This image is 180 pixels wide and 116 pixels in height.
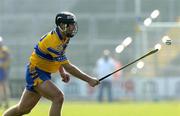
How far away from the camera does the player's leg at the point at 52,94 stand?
41.2 ft

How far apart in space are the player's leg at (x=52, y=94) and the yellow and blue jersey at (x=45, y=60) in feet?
0.27

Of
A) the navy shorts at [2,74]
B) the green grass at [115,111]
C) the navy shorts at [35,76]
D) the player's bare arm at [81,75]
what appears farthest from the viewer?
the navy shorts at [2,74]

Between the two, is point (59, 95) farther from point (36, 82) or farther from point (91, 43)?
point (91, 43)

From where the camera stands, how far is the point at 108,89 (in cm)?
3203

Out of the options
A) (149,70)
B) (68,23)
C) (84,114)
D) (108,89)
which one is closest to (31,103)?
(68,23)

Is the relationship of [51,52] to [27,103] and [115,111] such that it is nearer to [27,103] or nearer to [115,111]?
[27,103]

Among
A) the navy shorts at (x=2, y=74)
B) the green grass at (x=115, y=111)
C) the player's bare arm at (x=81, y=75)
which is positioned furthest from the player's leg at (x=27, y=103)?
the navy shorts at (x=2, y=74)

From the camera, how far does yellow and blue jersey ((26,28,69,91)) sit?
41.2 feet

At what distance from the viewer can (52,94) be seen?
12609 mm

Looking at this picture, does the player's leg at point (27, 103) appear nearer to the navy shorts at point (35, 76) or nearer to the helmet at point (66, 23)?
the navy shorts at point (35, 76)

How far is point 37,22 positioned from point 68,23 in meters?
23.3

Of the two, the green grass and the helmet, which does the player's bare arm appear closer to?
the helmet

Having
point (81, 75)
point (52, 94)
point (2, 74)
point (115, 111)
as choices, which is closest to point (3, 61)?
point (2, 74)

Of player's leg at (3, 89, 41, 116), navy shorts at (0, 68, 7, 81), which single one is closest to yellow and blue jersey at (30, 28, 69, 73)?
player's leg at (3, 89, 41, 116)
